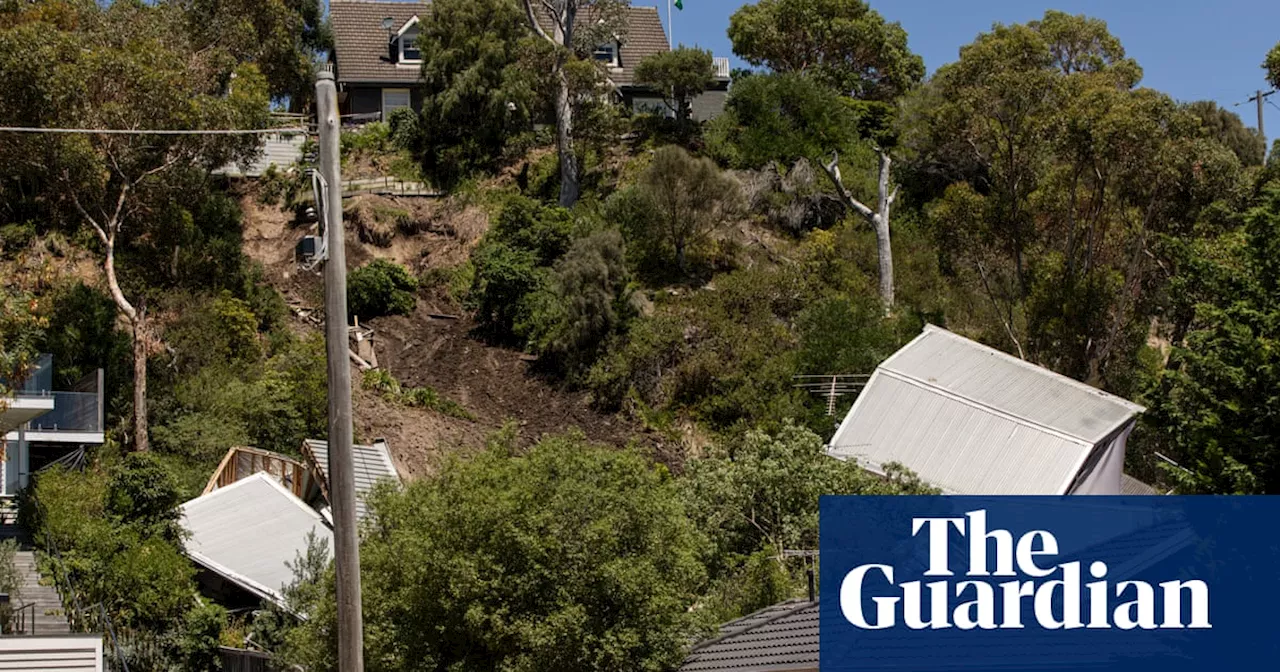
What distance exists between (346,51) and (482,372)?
2006cm

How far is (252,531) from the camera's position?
29.8 meters

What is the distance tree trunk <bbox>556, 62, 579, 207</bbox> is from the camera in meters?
49.6

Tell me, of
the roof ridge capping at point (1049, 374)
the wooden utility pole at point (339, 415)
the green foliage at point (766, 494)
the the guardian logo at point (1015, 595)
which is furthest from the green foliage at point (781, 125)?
the wooden utility pole at point (339, 415)

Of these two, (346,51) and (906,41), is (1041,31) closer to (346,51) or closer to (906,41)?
(906,41)

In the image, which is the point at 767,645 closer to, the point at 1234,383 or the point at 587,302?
the point at 1234,383

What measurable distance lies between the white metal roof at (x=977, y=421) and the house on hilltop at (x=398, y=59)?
2225 centimetres

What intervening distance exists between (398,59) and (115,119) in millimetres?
23606

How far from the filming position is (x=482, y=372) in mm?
42625

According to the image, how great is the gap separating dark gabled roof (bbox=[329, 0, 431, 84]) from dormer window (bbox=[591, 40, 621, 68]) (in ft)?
21.0

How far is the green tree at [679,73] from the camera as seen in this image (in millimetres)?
53344

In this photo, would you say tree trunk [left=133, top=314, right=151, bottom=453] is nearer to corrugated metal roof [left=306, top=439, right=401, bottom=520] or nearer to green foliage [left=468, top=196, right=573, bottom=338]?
corrugated metal roof [left=306, top=439, right=401, bottom=520]

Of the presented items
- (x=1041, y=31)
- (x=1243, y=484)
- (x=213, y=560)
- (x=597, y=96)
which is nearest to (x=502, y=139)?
(x=597, y=96)

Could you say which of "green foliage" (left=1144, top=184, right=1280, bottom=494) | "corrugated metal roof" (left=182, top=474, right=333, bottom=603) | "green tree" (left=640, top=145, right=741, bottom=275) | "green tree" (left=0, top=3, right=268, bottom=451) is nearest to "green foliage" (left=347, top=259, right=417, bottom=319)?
"green tree" (left=0, top=3, right=268, bottom=451)

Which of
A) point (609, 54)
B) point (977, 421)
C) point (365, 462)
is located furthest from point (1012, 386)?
point (609, 54)
